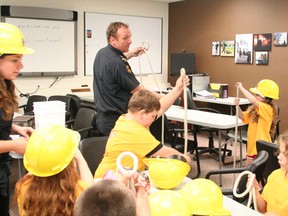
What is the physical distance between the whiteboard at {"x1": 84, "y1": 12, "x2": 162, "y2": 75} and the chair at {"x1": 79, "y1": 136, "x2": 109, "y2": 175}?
373cm

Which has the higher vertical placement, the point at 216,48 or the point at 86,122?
the point at 216,48

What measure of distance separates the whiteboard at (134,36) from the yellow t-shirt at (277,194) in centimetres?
432

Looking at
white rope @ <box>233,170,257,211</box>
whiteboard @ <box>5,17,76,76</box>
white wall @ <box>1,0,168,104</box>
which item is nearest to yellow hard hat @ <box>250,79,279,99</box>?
white rope @ <box>233,170,257,211</box>

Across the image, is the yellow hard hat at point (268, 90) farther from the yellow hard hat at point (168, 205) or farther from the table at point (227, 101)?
the yellow hard hat at point (168, 205)

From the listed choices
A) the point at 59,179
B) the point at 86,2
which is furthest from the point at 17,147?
the point at 86,2

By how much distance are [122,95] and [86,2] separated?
425 centimetres

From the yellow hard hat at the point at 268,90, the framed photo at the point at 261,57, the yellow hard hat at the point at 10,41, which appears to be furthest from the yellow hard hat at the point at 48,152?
the framed photo at the point at 261,57

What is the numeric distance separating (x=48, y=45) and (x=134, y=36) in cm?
180

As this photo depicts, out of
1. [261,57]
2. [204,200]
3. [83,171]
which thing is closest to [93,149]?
[83,171]

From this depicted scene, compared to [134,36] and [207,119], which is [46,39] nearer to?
[134,36]

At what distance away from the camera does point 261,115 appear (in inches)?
142

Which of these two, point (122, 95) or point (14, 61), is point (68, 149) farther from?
point (122, 95)

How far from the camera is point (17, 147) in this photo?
5.25 ft

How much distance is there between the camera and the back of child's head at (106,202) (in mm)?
951
